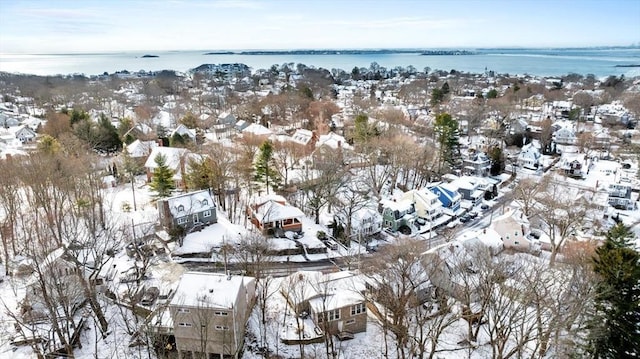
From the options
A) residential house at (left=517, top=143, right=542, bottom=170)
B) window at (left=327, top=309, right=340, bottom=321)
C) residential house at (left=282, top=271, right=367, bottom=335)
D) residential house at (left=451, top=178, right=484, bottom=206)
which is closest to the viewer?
window at (left=327, top=309, right=340, bottom=321)

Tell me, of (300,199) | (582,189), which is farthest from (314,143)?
(582,189)

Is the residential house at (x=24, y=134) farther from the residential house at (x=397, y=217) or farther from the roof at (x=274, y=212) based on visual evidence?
the residential house at (x=397, y=217)

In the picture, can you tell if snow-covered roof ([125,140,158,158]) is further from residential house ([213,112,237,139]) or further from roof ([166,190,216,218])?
roof ([166,190,216,218])

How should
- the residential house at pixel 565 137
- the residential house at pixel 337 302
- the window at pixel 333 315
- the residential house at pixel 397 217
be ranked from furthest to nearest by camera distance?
the residential house at pixel 565 137, the residential house at pixel 397 217, the residential house at pixel 337 302, the window at pixel 333 315

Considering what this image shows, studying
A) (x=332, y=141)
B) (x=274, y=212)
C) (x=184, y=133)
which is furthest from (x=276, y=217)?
(x=184, y=133)

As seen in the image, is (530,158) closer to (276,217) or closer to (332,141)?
(332,141)

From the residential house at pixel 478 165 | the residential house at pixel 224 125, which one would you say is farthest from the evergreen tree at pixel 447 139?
the residential house at pixel 224 125

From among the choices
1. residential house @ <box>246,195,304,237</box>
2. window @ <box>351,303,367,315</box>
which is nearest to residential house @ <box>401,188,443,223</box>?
residential house @ <box>246,195,304,237</box>
